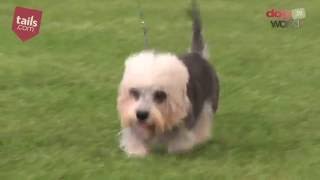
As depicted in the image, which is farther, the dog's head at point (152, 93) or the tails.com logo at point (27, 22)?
the tails.com logo at point (27, 22)

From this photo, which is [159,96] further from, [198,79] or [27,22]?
[27,22]

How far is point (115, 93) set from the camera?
23.3 ft

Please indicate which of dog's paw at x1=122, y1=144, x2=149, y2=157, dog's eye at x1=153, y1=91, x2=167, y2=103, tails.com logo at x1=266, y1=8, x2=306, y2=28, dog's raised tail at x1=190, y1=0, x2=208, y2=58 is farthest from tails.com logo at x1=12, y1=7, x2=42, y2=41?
tails.com logo at x1=266, y1=8, x2=306, y2=28

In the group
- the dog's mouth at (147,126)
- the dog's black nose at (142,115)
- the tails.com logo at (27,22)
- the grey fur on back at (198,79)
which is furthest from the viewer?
the tails.com logo at (27,22)

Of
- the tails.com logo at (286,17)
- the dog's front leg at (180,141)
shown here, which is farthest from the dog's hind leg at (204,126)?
the tails.com logo at (286,17)

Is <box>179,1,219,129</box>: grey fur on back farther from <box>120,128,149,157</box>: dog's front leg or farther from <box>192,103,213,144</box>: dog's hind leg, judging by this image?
<box>120,128,149,157</box>: dog's front leg

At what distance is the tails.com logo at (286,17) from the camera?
11070 millimetres

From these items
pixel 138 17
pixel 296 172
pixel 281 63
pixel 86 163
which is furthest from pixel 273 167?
pixel 138 17

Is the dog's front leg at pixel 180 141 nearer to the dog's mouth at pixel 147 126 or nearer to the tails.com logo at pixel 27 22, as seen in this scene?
the dog's mouth at pixel 147 126

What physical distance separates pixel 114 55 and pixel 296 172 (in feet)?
15.3

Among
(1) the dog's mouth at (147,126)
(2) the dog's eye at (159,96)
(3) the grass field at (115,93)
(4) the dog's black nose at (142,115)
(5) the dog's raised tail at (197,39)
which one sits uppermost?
(5) the dog's raised tail at (197,39)

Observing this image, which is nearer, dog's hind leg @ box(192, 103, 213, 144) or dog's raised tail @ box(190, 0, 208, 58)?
dog's hind leg @ box(192, 103, 213, 144)

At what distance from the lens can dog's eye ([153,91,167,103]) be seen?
4.81 meters

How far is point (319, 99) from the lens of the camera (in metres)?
6.88
